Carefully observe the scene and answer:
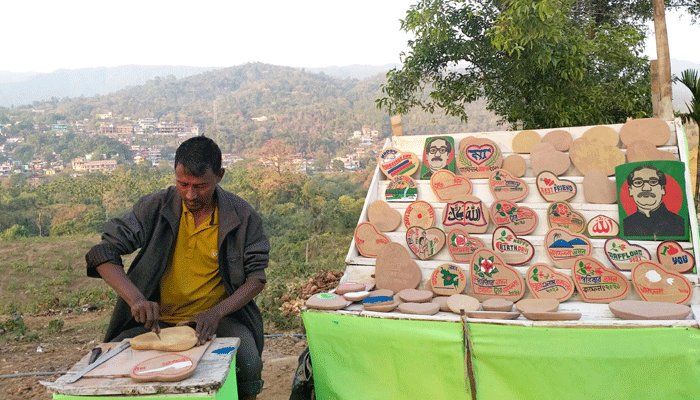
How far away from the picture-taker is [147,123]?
33.1m

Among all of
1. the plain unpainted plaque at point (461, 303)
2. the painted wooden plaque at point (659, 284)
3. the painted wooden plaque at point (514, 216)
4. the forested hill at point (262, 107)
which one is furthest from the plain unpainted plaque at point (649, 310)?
the forested hill at point (262, 107)

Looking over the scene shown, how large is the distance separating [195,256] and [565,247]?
1504mm

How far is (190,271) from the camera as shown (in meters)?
2.24

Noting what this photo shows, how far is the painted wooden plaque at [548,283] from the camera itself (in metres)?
2.39

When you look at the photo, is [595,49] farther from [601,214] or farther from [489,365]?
[489,365]

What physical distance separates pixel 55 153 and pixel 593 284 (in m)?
26.3

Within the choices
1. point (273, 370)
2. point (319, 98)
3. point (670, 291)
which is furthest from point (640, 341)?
point (319, 98)

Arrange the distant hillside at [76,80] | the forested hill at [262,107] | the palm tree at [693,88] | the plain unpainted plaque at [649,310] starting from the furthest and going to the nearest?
the distant hillside at [76,80]
the forested hill at [262,107]
the palm tree at [693,88]
the plain unpainted plaque at [649,310]

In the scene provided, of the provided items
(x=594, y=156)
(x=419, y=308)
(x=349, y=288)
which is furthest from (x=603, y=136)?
(x=349, y=288)

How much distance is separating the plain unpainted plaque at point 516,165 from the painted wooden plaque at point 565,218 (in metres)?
0.26

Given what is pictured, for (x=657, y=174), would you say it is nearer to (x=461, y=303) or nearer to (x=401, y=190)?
(x=461, y=303)

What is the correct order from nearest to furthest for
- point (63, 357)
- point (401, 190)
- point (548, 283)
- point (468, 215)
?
point (548, 283) < point (468, 215) < point (401, 190) < point (63, 357)

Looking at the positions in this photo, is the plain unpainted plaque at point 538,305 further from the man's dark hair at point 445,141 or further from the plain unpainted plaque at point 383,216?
the man's dark hair at point 445,141

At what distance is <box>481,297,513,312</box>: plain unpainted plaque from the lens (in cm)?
225
